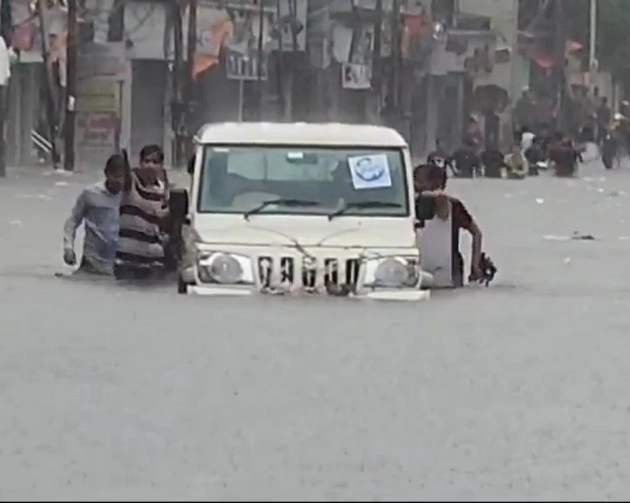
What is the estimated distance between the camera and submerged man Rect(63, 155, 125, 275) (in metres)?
20.3

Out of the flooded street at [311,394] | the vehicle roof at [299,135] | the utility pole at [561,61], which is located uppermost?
the vehicle roof at [299,135]

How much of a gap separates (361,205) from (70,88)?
3174cm

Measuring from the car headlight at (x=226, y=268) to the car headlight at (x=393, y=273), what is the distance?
89 cm

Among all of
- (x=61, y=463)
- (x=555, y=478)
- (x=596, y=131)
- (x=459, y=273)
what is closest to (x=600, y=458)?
(x=555, y=478)

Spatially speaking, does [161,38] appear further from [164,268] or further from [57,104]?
[164,268]

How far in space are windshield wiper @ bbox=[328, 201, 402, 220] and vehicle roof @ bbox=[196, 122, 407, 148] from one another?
0.56 m

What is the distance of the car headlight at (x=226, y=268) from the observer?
57.0 ft

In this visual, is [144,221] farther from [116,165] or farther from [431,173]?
[431,173]

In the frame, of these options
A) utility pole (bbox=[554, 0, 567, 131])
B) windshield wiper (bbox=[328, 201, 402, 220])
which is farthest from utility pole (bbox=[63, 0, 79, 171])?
utility pole (bbox=[554, 0, 567, 131])

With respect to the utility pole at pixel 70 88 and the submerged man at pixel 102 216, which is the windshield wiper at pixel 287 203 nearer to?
the submerged man at pixel 102 216

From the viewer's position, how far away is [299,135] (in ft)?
61.0

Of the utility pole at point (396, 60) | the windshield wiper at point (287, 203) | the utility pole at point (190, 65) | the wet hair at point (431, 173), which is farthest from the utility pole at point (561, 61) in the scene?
the windshield wiper at point (287, 203)

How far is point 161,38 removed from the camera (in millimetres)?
59188

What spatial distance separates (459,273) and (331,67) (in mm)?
→ 48598
